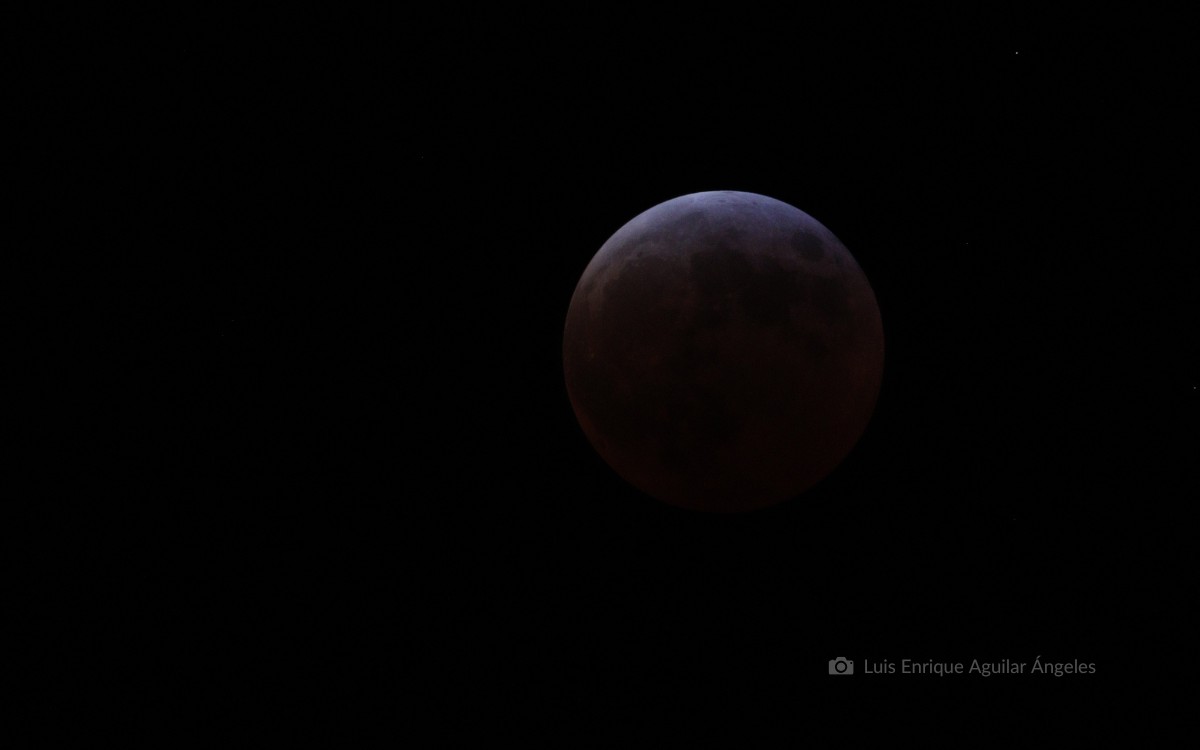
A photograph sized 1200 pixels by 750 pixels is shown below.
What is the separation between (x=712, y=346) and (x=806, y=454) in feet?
2.75

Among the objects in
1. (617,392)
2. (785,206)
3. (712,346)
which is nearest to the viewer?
(712,346)

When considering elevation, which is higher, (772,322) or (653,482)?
(772,322)

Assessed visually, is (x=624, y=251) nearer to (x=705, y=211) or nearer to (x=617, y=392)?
(x=705, y=211)

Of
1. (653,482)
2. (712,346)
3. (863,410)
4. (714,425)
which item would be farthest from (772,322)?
(653,482)

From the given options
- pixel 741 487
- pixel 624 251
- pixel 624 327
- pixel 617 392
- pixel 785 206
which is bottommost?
pixel 741 487

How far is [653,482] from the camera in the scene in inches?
165

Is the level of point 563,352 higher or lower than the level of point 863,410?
higher

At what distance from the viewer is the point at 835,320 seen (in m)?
3.93

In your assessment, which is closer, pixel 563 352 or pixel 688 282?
pixel 688 282

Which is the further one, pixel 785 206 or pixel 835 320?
pixel 785 206

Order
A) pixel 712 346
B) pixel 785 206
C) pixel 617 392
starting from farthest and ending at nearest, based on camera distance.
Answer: pixel 785 206 → pixel 617 392 → pixel 712 346

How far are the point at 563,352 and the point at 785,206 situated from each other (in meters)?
1.62

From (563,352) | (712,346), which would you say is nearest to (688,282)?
(712,346)

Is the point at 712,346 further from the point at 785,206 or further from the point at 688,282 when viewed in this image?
the point at 785,206
